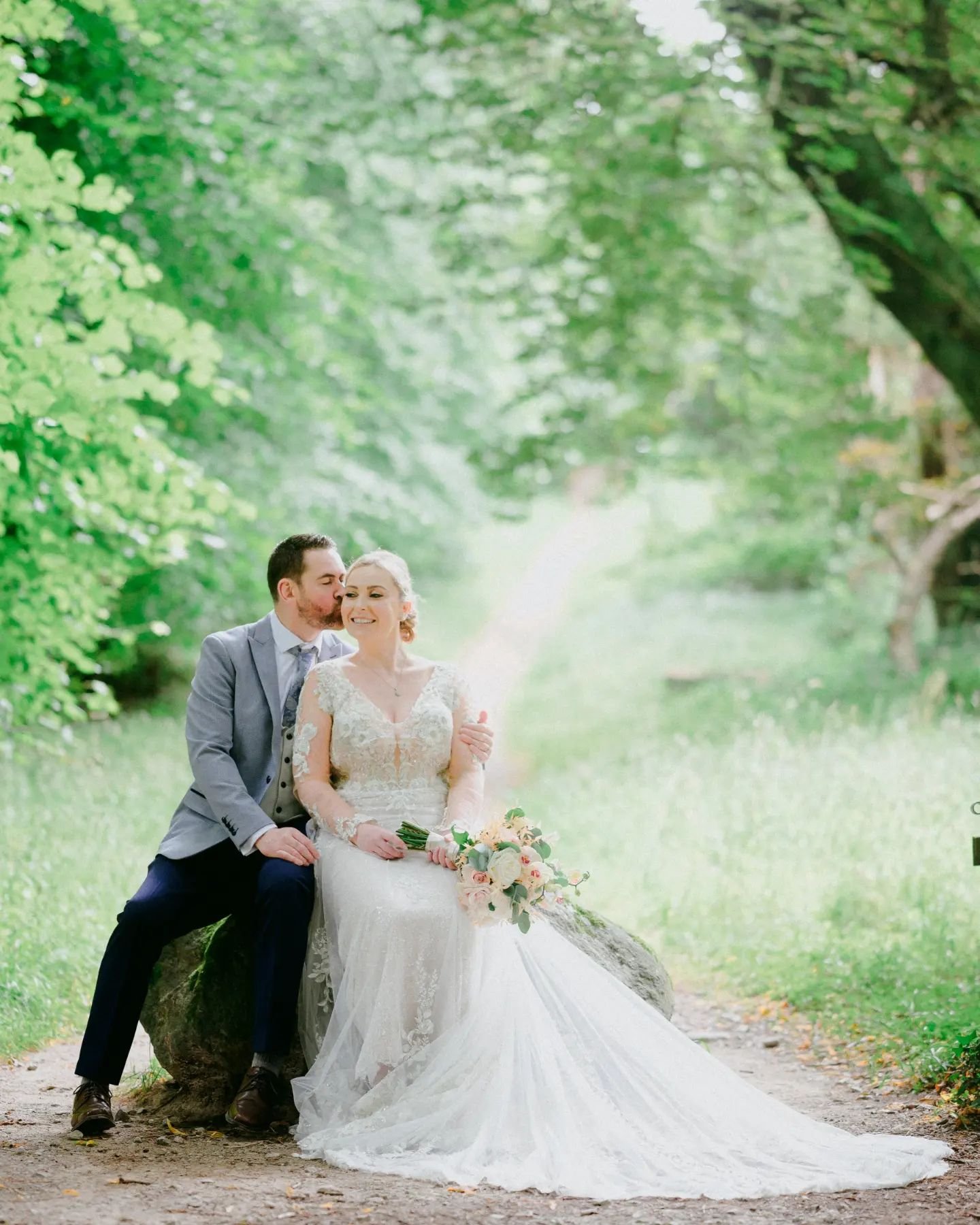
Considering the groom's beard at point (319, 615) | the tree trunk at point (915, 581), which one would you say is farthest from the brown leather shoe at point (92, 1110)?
the tree trunk at point (915, 581)

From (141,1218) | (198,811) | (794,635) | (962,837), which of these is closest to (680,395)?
(794,635)

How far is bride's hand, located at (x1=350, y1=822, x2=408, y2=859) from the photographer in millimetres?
4828

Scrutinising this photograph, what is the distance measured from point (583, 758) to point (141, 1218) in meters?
9.46

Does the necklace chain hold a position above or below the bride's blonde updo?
below

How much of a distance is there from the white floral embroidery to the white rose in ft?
2.87

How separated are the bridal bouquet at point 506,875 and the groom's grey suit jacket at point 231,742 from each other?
0.83 m

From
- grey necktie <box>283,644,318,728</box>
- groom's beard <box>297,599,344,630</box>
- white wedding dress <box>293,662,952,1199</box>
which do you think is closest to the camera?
white wedding dress <box>293,662,952,1199</box>

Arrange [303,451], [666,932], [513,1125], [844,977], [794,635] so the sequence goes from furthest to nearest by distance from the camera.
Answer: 1. [794,635]
2. [303,451]
3. [666,932]
4. [844,977]
5. [513,1125]

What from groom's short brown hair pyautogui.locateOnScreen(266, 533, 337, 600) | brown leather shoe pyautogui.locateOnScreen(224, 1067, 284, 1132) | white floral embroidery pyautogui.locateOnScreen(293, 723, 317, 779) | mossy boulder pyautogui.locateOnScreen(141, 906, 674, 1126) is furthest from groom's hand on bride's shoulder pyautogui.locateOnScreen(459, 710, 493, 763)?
brown leather shoe pyautogui.locateOnScreen(224, 1067, 284, 1132)

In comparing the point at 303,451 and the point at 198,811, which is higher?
the point at 303,451

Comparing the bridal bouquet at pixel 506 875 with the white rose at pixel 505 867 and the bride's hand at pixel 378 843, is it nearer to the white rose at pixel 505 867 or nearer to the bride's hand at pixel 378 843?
the white rose at pixel 505 867

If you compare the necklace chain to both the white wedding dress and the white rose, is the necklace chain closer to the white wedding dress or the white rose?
the white wedding dress

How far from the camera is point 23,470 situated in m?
7.07

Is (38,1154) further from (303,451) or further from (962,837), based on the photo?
(303,451)
